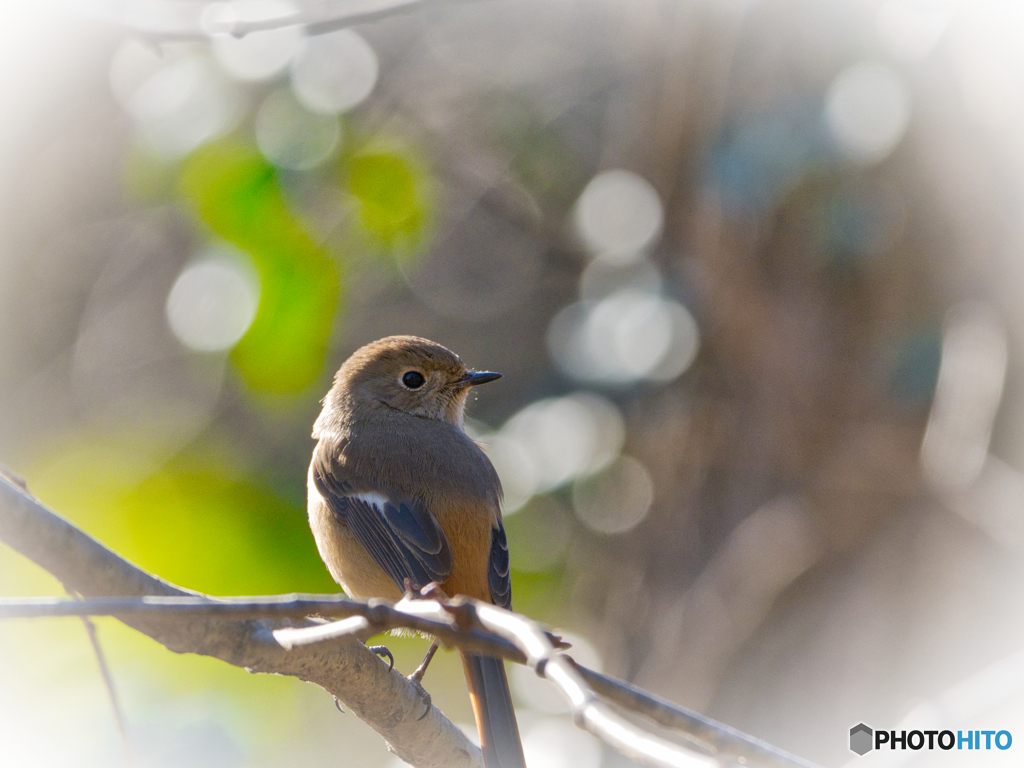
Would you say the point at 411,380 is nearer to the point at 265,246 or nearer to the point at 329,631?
the point at 265,246

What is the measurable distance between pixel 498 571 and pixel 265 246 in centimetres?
192

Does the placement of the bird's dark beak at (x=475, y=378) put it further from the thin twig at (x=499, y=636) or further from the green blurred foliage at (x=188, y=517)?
the thin twig at (x=499, y=636)

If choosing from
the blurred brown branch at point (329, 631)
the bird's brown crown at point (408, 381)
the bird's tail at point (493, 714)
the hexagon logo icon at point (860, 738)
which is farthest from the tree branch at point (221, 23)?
the hexagon logo icon at point (860, 738)

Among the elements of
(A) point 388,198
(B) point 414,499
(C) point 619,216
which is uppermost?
(C) point 619,216

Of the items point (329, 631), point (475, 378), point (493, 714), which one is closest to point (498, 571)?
point (493, 714)

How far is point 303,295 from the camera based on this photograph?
4.33 metres

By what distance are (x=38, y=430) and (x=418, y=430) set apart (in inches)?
118

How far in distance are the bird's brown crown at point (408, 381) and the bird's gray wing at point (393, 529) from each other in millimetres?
538

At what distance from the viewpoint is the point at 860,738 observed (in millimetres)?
4375

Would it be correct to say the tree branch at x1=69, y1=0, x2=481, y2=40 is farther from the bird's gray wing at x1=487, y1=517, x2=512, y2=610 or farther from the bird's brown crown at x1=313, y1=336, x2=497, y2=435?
the bird's gray wing at x1=487, y1=517, x2=512, y2=610

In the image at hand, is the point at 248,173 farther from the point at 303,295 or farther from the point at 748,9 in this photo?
the point at 748,9

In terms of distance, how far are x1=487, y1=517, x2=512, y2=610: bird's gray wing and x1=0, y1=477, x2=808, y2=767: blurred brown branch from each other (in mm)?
889

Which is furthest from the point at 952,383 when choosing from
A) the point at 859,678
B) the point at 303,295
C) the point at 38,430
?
the point at 38,430

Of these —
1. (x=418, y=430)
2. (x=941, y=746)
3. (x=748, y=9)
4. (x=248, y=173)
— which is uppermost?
(x=748, y=9)
